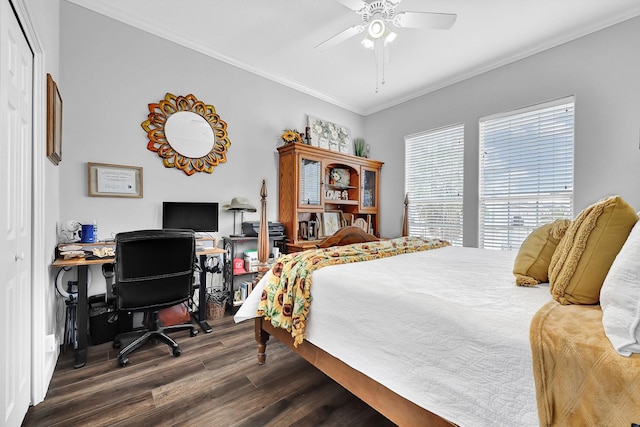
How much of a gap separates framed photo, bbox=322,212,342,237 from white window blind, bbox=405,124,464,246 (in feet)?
3.60

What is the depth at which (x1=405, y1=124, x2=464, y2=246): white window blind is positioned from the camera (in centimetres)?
369

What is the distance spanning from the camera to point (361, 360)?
50.3 inches

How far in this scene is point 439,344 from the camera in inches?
39.6

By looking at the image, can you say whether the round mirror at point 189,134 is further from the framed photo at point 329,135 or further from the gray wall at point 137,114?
the framed photo at point 329,135

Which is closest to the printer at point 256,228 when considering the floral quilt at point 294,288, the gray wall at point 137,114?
the gray wall at point 137,114

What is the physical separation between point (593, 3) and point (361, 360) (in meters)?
3.44

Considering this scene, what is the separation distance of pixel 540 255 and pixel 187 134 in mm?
3113

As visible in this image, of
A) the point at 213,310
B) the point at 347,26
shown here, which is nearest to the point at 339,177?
the point at 347,26

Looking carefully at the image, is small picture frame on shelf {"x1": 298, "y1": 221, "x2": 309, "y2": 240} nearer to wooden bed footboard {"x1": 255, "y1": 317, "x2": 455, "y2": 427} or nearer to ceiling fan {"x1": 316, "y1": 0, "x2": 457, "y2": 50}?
wooden bed footboard {"x1": 255, "y1": 317, "x2": 455, "y2": 427}

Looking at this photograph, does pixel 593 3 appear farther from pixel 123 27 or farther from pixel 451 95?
pixel 123 27

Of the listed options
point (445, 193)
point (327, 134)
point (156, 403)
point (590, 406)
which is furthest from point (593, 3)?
point (156, 403)

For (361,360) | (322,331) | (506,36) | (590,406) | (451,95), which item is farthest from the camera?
(451,95)

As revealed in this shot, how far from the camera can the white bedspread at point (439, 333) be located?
847 millimetres

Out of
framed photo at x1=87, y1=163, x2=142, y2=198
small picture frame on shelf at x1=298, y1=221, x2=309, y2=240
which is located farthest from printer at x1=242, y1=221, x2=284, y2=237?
framed photo at x1=87, y1=163, x2=142, y2=198
